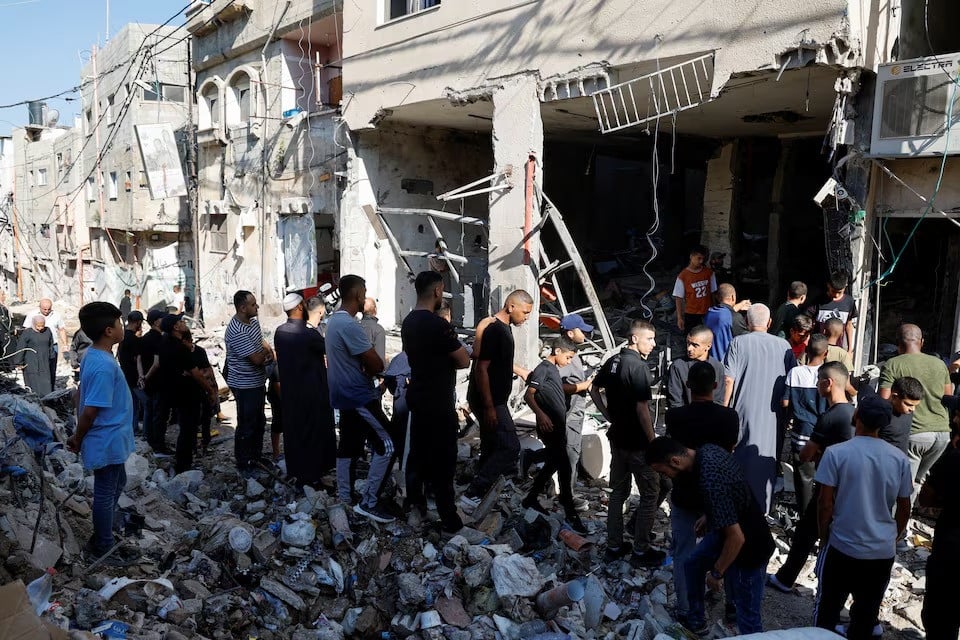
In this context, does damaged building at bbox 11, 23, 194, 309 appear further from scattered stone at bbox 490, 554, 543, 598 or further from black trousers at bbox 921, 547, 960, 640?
black trousers at bbox 921, 547, 960, 640

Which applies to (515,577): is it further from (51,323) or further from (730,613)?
(51,323)

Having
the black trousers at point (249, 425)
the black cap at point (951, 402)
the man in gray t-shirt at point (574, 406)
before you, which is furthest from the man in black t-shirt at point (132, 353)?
the black cap at point (951, 402)

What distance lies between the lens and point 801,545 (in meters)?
4.62

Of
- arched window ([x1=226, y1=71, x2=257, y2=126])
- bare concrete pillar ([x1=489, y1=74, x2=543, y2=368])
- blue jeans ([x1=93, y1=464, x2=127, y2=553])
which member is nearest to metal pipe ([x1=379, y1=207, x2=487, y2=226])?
bare concrete pillar ([x1=489, y1=74, x2=543, y2=368])

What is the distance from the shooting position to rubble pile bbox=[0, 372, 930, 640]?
3799 millimetres

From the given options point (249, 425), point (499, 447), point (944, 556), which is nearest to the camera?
point (944, 556)

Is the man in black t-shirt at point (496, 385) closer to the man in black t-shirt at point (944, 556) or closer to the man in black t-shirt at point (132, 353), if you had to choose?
the man in black t-shirt at point (944, 556)

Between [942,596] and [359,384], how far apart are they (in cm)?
364

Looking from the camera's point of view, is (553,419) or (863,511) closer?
(863,511)

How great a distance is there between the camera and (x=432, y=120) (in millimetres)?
11930

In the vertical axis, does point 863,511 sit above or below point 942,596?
above

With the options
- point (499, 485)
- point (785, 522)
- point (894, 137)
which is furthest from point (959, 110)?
point (499, 485)

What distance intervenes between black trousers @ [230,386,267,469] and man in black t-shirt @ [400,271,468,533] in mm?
2057

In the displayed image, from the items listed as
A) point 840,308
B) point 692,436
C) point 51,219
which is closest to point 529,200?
point 840,308
